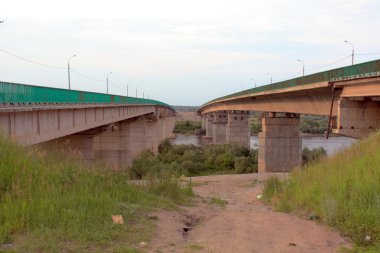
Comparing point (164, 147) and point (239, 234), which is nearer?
point (239, 234)

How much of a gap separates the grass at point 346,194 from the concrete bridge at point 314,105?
339 inches

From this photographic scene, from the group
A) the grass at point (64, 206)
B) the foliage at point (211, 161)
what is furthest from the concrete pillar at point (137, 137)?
the grass at point (64, 206)

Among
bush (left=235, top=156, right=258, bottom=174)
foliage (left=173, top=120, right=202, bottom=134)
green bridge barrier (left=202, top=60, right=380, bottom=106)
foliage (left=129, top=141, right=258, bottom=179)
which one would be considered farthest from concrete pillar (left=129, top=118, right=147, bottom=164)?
foliage (left=173, top=120, right=202, bottom=134)

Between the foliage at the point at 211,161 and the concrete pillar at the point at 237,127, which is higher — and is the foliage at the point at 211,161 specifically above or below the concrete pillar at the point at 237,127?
below

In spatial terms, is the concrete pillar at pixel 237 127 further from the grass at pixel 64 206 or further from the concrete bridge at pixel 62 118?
the grass at pixel 64 206

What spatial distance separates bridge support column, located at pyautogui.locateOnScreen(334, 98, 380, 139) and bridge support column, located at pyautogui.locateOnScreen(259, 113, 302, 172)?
1731 cm

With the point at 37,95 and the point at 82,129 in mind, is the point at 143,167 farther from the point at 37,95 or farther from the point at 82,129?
the point at 37,95

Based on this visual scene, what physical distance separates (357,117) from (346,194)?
1426 cm

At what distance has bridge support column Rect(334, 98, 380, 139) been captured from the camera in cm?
2106

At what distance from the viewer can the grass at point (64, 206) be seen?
18.1 ft

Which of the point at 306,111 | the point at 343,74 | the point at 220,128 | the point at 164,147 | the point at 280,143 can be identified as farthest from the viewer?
the point at 220,128

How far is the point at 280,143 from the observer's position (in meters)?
39.0

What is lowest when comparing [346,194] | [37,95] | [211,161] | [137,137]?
[211,161]

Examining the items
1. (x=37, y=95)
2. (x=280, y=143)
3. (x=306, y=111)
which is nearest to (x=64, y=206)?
(x=37, y=95)
